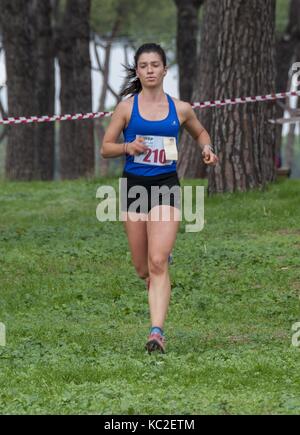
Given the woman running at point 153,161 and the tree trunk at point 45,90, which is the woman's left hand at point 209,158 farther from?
the tree trunk at point 45,90

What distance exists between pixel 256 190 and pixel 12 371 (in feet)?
31.7

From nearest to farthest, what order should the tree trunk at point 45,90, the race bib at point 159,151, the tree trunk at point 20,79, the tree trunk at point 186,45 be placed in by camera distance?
the race bib at point 159,151 < the tree trunk at point 20,79 < the tree trunk at point 186,45 < the tree trunk at point 45,90

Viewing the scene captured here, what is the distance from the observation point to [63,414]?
23.0 feet

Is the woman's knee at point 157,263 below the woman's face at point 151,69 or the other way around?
below

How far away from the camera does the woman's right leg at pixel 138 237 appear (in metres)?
9.30

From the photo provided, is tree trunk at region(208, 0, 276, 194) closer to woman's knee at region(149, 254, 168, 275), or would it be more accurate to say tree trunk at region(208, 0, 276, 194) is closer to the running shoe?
woman's knee at region(149, 254, 168, 275)

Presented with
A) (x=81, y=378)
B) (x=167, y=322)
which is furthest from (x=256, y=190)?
(x=81, y=378)

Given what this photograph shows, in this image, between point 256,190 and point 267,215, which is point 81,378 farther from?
point 256,190

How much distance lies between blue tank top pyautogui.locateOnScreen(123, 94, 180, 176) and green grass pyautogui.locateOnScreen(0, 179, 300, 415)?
1.36 meters

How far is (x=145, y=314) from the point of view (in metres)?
11.4

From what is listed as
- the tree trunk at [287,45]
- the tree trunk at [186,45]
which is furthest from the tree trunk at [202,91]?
the tree trunk at [287,45]

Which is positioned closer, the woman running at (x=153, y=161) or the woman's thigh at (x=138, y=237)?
the woman running at (x=153, y=161)

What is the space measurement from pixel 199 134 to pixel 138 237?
3.07ft

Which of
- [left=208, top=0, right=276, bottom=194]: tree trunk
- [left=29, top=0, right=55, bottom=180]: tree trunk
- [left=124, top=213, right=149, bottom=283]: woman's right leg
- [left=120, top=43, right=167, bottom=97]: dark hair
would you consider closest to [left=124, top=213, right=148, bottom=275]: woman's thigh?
[left=124, top=213, right=149, bottom=283]: woman's right leg
